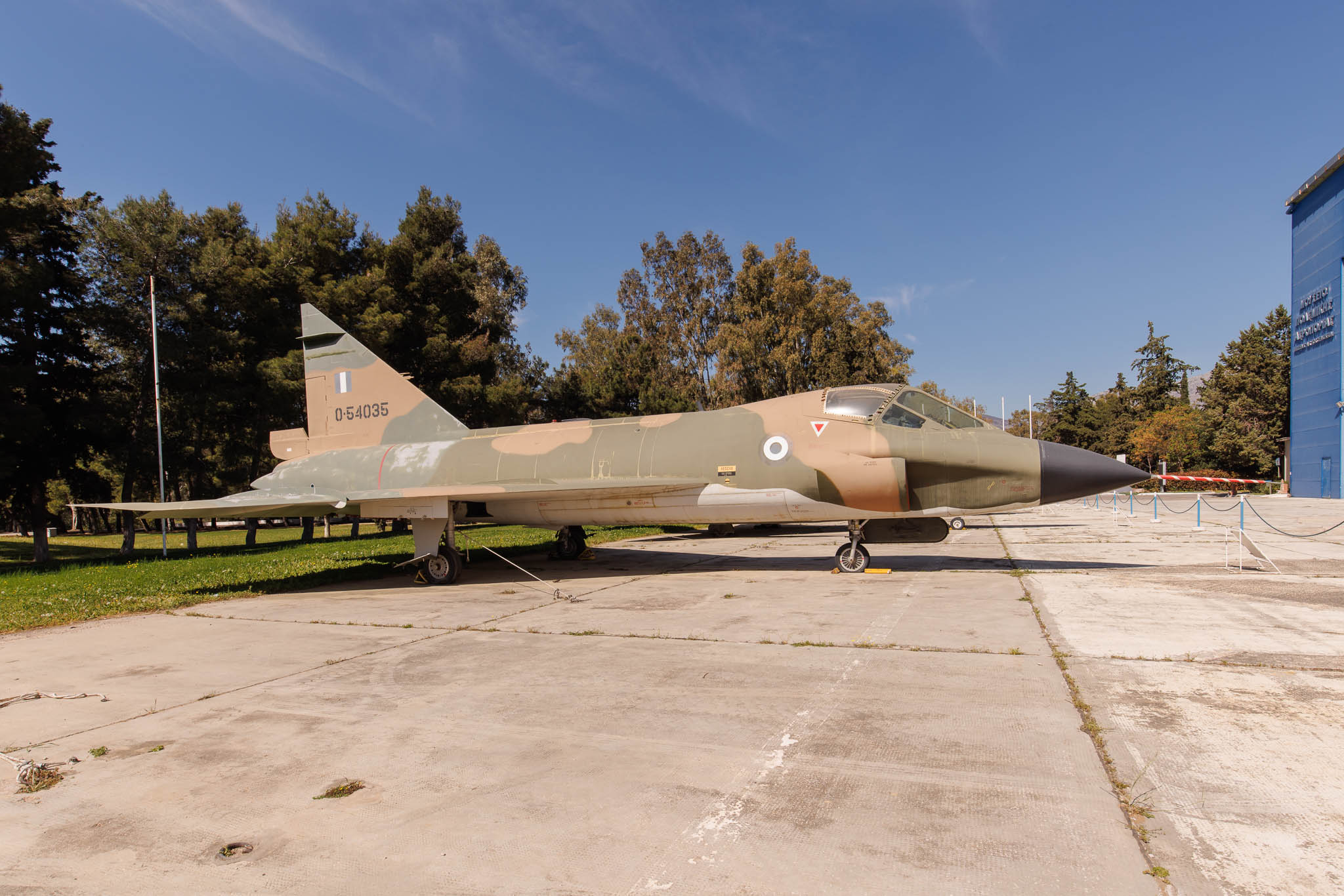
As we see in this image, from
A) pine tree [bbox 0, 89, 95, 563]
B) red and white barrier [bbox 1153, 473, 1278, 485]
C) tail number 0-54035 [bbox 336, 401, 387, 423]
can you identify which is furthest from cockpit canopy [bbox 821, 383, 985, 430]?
pine tree [bbox 0, 89, 95, 563]

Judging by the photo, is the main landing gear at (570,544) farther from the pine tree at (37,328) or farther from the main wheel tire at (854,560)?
the pine tree at (37,328)

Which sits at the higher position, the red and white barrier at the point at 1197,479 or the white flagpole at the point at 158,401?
the white flagpole at the point at 158,401

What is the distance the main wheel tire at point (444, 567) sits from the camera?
37.2ft

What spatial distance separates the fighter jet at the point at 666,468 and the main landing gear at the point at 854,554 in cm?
3

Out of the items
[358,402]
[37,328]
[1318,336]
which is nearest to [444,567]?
[358,402]

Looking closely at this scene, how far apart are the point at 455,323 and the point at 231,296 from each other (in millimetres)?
8491

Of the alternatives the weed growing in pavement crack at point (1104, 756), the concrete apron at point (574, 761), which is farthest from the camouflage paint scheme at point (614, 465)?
the weed growing in pavement crack at point (1104, 756)

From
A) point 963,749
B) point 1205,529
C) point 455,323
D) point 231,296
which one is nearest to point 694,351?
point 455,323

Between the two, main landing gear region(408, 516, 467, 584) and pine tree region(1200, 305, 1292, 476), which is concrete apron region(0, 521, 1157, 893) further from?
pine tree region(1200, 305, 1292, 476)

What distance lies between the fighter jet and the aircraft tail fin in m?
0.03

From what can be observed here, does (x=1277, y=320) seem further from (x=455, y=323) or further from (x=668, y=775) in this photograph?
(x=668, y=775)

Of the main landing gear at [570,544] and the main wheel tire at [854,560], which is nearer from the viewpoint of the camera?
the main wheel tire at [854,560]

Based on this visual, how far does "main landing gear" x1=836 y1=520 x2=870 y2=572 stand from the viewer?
34.9 ft

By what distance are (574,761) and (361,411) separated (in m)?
11.3
